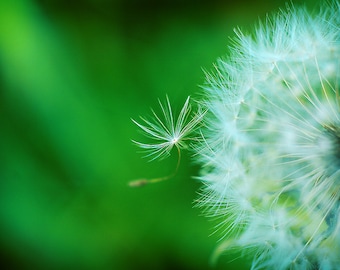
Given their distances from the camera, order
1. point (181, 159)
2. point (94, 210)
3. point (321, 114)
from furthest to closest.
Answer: point (94, 210)
point (181, 159)
point (321, 114)

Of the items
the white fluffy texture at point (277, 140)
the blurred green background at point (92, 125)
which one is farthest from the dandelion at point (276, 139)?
the blurred green background at point (92, 125)

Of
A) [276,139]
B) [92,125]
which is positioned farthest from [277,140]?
[92,125]

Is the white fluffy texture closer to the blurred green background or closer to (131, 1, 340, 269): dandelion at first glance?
(131, 1, 340, 269): dandelion

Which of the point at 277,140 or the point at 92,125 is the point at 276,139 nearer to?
the point at 277,140

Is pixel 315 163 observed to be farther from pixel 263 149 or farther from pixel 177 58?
pixel 177 58

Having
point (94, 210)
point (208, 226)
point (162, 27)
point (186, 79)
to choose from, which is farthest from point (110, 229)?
point (162, 27)

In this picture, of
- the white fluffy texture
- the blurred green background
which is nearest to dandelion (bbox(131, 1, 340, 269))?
the white fluffy texture
